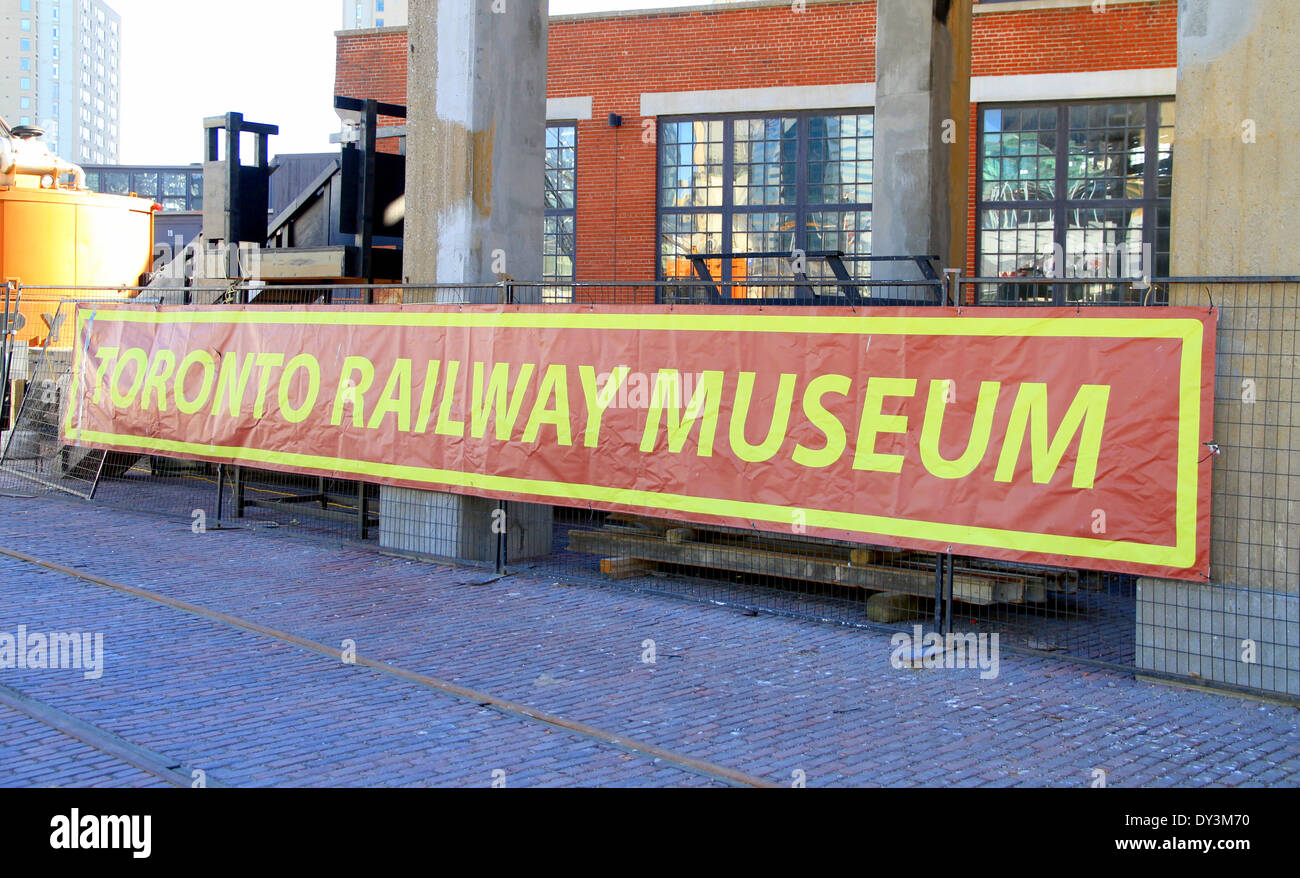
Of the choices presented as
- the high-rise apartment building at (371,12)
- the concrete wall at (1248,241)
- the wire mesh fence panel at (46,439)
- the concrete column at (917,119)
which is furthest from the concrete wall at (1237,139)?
the high-rise apartment building at (371,12)

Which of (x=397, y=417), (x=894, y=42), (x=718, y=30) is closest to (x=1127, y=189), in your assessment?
(x=894, y=42)

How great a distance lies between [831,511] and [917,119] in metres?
10.2

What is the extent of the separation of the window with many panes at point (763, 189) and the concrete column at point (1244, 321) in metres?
15.4

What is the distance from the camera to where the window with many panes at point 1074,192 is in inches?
867

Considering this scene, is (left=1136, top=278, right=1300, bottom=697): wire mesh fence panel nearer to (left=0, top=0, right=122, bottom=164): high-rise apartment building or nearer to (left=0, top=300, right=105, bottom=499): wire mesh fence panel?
(left=0, top=300, right=105, bottom=499): wire mesh fence panel

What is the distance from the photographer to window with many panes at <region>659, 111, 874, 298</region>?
23875 mm

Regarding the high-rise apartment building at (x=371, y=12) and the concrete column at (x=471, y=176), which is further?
the high-rise apartment building at (x=371, y=12)

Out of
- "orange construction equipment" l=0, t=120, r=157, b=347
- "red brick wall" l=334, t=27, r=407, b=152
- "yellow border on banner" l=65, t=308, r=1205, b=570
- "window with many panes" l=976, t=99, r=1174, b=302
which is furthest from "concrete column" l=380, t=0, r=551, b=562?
"red brick wall" l=334, t=27, r=407, b=152

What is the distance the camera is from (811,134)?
2414 cm

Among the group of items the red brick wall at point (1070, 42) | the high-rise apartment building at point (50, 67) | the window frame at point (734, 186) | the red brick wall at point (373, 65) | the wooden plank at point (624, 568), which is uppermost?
the high-rise apartment building at point (50, 67)

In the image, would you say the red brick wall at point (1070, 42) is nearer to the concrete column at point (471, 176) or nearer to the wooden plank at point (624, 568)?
the concrete column at point (471, 176)

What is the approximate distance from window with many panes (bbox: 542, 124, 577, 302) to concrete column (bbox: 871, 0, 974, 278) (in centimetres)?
1011

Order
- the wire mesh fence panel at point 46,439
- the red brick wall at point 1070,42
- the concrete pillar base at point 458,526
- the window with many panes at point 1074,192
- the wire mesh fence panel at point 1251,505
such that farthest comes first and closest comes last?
the window with many panes at point 1074,192
the red brick wall at point 1070,42
the wire mesh fence panel at point 46,439
the concrete pillar base at point 458,526
the wire mesh fence panel at point 1251,505
